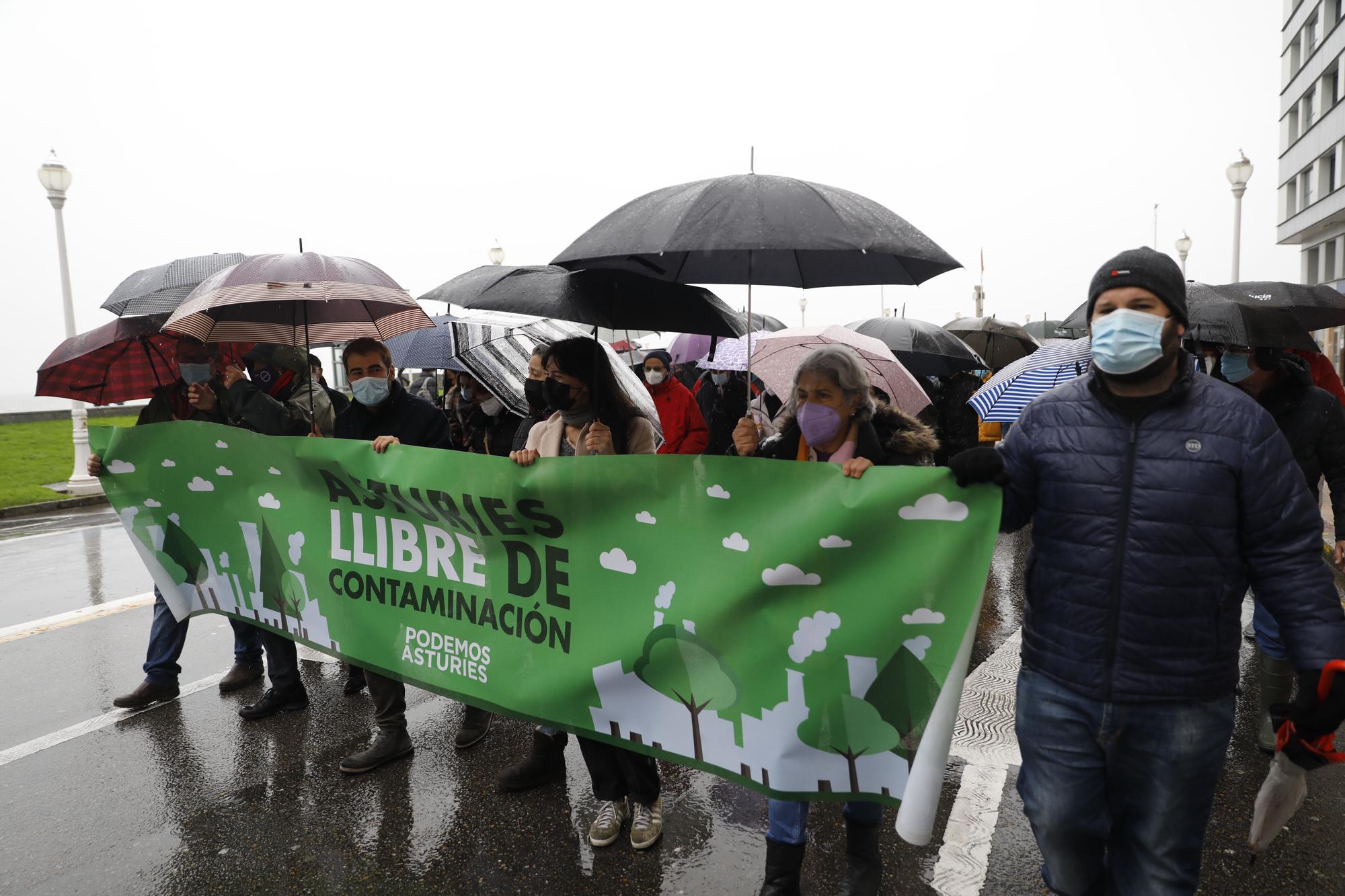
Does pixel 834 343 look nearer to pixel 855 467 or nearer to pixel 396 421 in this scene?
pixel 396 421

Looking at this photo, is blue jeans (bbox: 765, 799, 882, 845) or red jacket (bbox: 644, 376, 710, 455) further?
red jacket (bbox: 644, 376, 710, 455)

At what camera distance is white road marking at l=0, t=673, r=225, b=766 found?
4.36 m

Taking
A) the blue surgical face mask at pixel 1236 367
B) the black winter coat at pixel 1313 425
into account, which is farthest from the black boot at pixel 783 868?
the blue surgical face mask at pixel 1236 367

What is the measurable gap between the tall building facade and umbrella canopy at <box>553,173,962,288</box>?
119ft

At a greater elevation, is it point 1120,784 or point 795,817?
point 1120,784

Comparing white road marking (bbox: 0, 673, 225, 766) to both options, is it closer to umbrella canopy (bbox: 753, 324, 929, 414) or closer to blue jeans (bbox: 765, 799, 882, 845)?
blue jeans (bbox: 765, 799, 882, 845)

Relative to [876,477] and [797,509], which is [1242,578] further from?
[797,509]

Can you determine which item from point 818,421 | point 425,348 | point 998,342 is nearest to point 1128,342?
point 818,421

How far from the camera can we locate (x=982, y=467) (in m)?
2.27

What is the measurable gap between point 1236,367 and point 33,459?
21.2 meters

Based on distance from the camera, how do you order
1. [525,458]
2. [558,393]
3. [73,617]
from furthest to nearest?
[73,617] < [558,393] < [525,458]

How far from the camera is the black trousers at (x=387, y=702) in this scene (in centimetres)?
411

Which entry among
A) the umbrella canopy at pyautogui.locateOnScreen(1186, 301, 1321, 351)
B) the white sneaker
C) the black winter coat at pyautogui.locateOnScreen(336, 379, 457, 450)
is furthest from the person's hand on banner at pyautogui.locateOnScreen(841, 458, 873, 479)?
Answer: the umbrella canopy at pyautogui.locateOnScreen(1186, 301, 1321, 351)

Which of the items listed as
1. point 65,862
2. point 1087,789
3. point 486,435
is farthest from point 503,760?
point 1087,789
